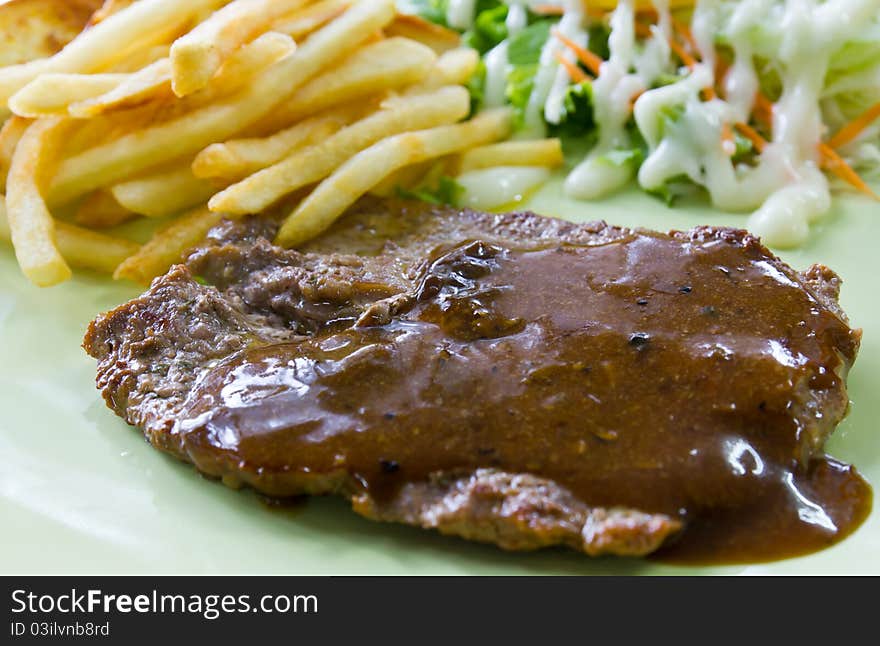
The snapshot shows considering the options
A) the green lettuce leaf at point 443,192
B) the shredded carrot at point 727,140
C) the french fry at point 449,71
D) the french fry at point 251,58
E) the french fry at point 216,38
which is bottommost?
the green lettuce leaf at point 443,192

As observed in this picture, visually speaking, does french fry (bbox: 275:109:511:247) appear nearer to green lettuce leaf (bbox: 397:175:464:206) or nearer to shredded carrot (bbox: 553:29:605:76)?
green lettuce leaf (bbox: 397:175:464:206)

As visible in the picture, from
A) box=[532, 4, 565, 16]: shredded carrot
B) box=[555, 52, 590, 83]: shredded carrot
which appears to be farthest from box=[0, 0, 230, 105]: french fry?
box=[532, 4, 565, 16]: shredded carrot

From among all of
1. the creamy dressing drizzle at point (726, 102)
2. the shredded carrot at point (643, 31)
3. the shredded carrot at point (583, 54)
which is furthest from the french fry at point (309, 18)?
the shredded carrot at point (643, 31)

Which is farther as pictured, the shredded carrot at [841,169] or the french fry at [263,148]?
the shredded carrot at [841,169]

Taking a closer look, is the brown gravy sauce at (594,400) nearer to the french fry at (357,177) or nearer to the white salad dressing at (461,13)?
the french fry at (357,177)

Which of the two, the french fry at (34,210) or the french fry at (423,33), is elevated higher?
the french fry at (423,33)

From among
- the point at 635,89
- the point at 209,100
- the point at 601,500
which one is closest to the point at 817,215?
the point at 635,89

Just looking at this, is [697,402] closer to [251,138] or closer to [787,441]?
[787,441]

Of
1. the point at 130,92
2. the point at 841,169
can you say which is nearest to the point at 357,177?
the point at 130,92
